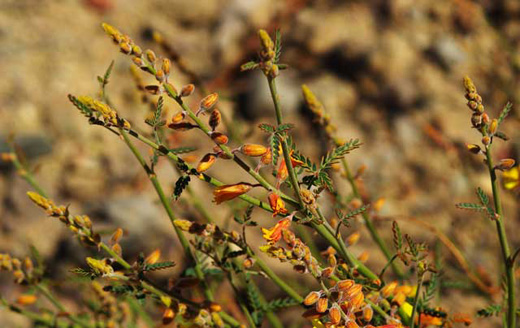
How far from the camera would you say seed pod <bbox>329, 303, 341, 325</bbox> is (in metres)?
1.10

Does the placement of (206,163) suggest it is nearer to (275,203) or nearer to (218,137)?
(218,137)

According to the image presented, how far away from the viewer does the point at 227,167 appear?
4.46 meters

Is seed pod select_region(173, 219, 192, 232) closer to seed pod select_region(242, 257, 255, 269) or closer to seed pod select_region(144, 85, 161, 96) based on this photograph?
seed pod select_region(242, 257, 255, 269)

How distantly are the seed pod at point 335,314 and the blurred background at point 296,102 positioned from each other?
7.64 feet

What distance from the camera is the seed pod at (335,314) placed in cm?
110

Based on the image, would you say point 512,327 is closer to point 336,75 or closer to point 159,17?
point 336,75

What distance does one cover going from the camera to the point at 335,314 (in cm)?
111

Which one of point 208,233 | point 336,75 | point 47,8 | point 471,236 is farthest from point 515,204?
point 47,8

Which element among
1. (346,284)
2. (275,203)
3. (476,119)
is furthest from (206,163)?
(476,119)

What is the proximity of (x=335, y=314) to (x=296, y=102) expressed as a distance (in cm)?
343

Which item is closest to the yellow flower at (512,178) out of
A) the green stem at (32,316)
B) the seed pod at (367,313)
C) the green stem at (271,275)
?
the seed pod at (367,313)

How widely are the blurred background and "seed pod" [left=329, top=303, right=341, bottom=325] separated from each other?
233cm

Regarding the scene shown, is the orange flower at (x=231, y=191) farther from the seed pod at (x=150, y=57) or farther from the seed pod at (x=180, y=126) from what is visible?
the seed pod at (x=150, y=57)

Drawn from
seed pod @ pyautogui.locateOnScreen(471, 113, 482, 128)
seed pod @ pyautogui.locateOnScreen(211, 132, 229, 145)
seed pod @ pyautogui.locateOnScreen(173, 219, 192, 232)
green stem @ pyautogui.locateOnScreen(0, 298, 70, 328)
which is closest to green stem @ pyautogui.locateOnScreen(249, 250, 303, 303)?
seed pod @ pyautogui.locateOnScreen(173, 219, 192, 232)
